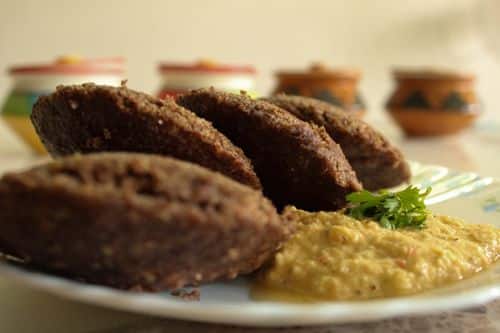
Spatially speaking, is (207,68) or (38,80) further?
(207,68)

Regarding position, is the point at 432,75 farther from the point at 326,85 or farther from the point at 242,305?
the point at 242,305

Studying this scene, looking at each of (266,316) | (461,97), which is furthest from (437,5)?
(266,316)

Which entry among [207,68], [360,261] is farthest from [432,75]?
[360,261]

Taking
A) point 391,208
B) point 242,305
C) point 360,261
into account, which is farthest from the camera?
point 391,208

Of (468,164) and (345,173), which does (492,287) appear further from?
(468,164)

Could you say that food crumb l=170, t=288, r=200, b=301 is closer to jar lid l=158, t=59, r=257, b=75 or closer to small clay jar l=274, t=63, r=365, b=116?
jar lid l=158, t=59, r=257, b=75

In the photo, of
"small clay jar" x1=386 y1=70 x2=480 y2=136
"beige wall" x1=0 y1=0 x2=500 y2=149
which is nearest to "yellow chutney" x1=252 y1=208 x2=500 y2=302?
"small clay jar" x1=386 y1=70 x2=480 y2=136

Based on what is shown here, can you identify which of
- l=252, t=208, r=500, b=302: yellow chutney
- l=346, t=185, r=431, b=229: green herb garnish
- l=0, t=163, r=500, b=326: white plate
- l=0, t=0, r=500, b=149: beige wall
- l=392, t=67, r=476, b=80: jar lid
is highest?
l=0, t=0, r=500, b=149: beige wall
